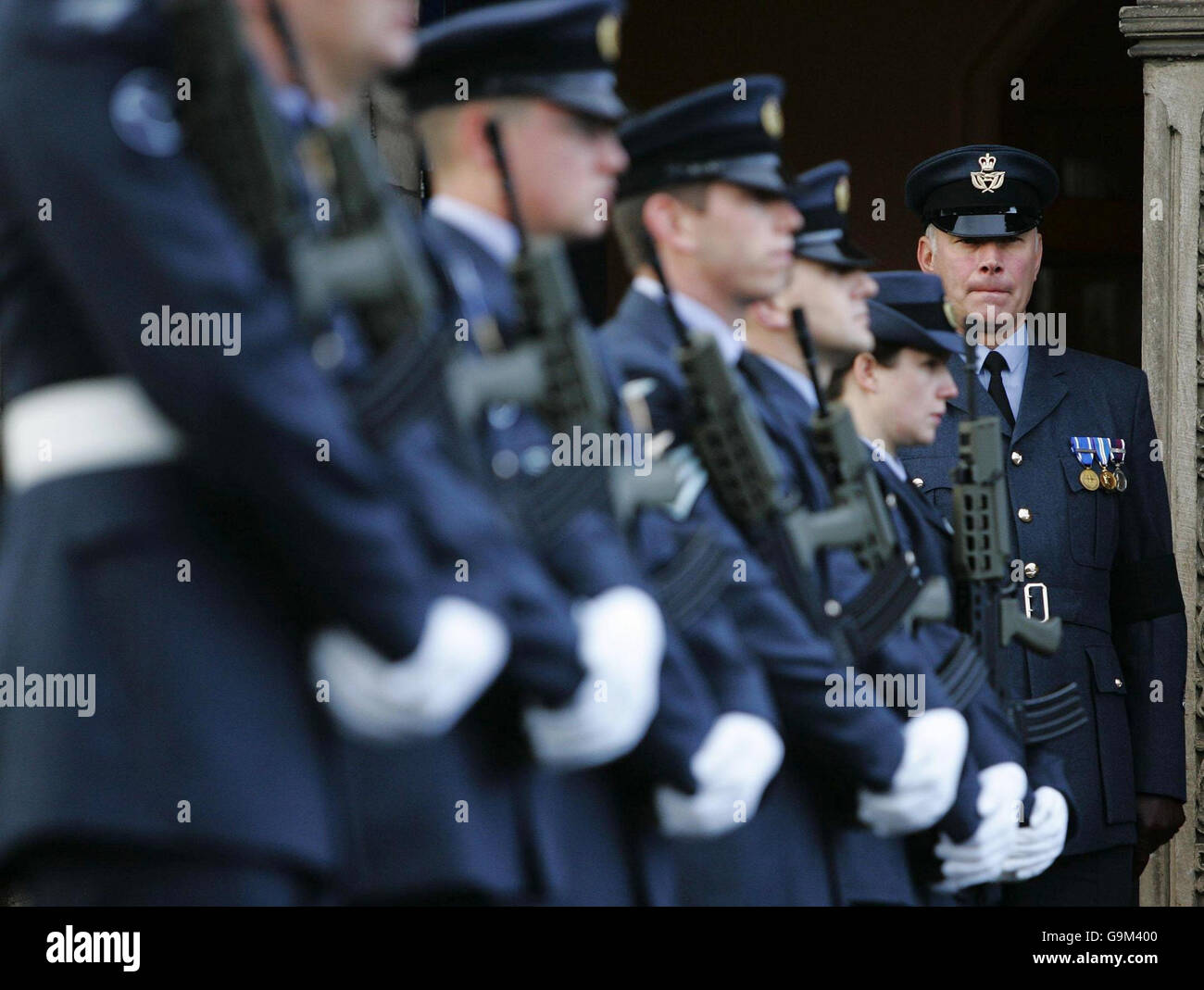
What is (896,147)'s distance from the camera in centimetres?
412

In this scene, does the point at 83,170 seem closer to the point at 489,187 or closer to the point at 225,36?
the point at 225,36

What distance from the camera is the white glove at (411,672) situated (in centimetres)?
249

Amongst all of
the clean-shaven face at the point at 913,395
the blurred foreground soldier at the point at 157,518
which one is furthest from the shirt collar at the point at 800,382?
the blurred foreground soldier at the point at 157,518

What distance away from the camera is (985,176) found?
4156 mm

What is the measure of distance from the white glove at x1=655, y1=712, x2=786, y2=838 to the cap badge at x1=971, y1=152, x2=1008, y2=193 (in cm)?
150

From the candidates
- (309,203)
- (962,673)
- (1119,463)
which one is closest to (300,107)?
(309,203)

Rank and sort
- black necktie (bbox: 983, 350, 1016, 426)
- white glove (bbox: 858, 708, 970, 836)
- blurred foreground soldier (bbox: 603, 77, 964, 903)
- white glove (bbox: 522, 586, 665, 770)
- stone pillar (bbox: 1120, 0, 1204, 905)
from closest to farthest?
white glove (bbox: 522, 586, 665, 770) < blurred foreground soldier (bbox: 603, 77, 964, 903) < white glove (bbox: 858, 708, 970, 836) < black necktie (bbox: 983, 350, 1016, 426) < stone pillar (bbox: 1120, 0, 1204, 905)

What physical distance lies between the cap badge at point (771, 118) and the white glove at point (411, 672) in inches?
46.2

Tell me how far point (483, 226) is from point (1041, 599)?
157cm

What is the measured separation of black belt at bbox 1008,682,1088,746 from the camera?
3773 millimetres

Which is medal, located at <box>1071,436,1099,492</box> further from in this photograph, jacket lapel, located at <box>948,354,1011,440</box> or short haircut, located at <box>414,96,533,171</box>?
short haircut, located at <box>414,96,533,171</box>

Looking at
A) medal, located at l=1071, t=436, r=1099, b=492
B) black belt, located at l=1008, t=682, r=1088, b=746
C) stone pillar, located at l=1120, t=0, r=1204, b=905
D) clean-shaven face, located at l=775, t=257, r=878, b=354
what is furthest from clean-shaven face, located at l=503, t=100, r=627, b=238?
stone pillar, located at l=1120, t=0, r=1204, b=905

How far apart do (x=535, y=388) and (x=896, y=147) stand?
5.04 feet
